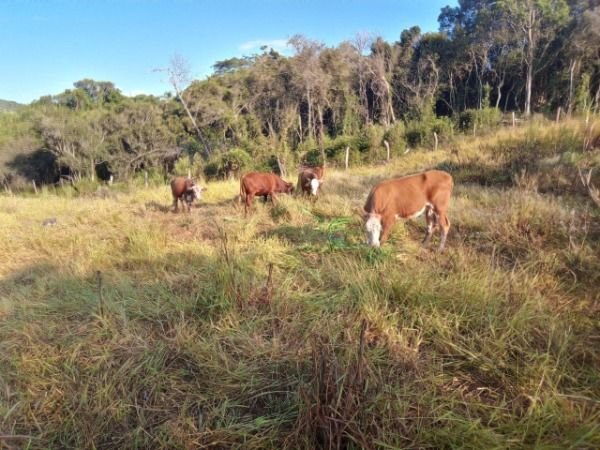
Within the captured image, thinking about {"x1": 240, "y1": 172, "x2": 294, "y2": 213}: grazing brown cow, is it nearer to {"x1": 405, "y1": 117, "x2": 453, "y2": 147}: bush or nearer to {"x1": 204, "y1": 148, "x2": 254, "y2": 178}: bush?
{"x1": 204, "y1": 148, "x2": 254, "y2": 178}: bush

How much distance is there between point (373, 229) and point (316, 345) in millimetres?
2582

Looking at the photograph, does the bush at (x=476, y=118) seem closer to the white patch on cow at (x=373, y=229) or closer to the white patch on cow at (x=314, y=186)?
the white patch on cow at (x=314, y=186)

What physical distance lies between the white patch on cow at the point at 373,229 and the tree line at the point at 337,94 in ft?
67.5

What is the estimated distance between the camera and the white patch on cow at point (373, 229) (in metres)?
4.48

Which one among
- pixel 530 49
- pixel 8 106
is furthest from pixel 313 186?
pixel 8 106

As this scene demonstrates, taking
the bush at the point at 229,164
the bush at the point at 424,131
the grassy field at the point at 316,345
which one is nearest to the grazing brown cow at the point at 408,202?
the grassy field at the point at 316,345

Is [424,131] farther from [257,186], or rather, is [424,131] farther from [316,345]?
[316,345]

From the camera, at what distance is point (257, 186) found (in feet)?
27.9

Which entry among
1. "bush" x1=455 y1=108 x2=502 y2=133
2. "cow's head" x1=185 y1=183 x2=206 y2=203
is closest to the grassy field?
"cow's head" x1=185 y1=183 x2=206 y2=203

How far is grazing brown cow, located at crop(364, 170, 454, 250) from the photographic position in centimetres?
477

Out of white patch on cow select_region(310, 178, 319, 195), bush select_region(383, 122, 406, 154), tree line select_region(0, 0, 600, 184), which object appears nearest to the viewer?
white patch on cow select_region(310, 178, 319, 195)

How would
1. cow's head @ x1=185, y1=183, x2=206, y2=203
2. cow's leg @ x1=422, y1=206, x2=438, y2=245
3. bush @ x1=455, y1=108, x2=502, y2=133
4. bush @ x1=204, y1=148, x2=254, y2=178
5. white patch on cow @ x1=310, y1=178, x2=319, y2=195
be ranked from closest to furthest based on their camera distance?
cow's leg @ x1=422, y1=206, x2=438, y2=245 < white patch on cow @ x1=310, y1=178, x2=319, y2=195 < cow's head @ x1=185, y1=183, x2=206, y2=203 < bush @ x1=204, y1=148, x2=254, y2=178 < bush @ x1=455, y1=108, x2=502, y2=133

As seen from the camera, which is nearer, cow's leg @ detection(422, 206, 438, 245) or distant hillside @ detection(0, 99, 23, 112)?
cow's leg @ detection(422, 206, 438, 245)

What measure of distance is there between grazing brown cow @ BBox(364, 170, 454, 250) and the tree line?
20.3 metres
